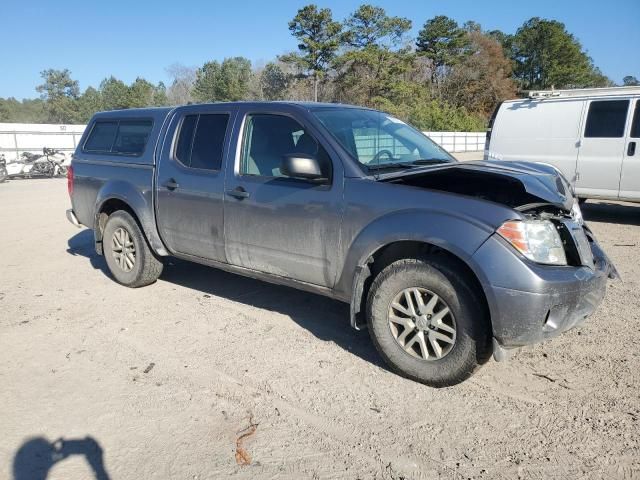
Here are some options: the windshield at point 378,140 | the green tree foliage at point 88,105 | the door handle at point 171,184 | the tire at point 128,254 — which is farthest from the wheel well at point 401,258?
the green tree foliage at point 88,105

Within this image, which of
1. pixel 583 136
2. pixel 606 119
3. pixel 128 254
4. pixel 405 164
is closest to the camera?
pixel 405 164

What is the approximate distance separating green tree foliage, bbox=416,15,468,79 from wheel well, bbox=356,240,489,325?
2395 inches

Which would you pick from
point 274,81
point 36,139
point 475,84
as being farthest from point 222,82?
point 36,139

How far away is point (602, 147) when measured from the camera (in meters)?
8.32

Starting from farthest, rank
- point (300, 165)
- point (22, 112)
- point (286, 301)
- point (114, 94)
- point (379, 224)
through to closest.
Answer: point (22, 112) → point (114, 94) → point (286, 301) → point (300, 165) → point (379, 224)

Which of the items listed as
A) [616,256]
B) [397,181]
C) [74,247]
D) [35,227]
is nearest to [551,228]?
[397,181]

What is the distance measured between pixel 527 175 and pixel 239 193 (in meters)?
2.24

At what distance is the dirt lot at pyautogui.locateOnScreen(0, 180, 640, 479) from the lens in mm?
2615

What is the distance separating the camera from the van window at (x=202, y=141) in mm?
4516

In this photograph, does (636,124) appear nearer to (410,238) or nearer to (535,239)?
(535,239)

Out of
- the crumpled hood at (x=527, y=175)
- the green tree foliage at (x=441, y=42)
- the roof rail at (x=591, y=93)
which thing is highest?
the green tree foliage at (x=441, y=42)

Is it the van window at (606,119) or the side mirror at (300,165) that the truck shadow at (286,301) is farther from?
the van window at (606,119)

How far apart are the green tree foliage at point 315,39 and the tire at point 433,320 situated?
48.3 m

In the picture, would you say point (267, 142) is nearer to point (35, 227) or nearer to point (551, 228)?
point (551, 228)
